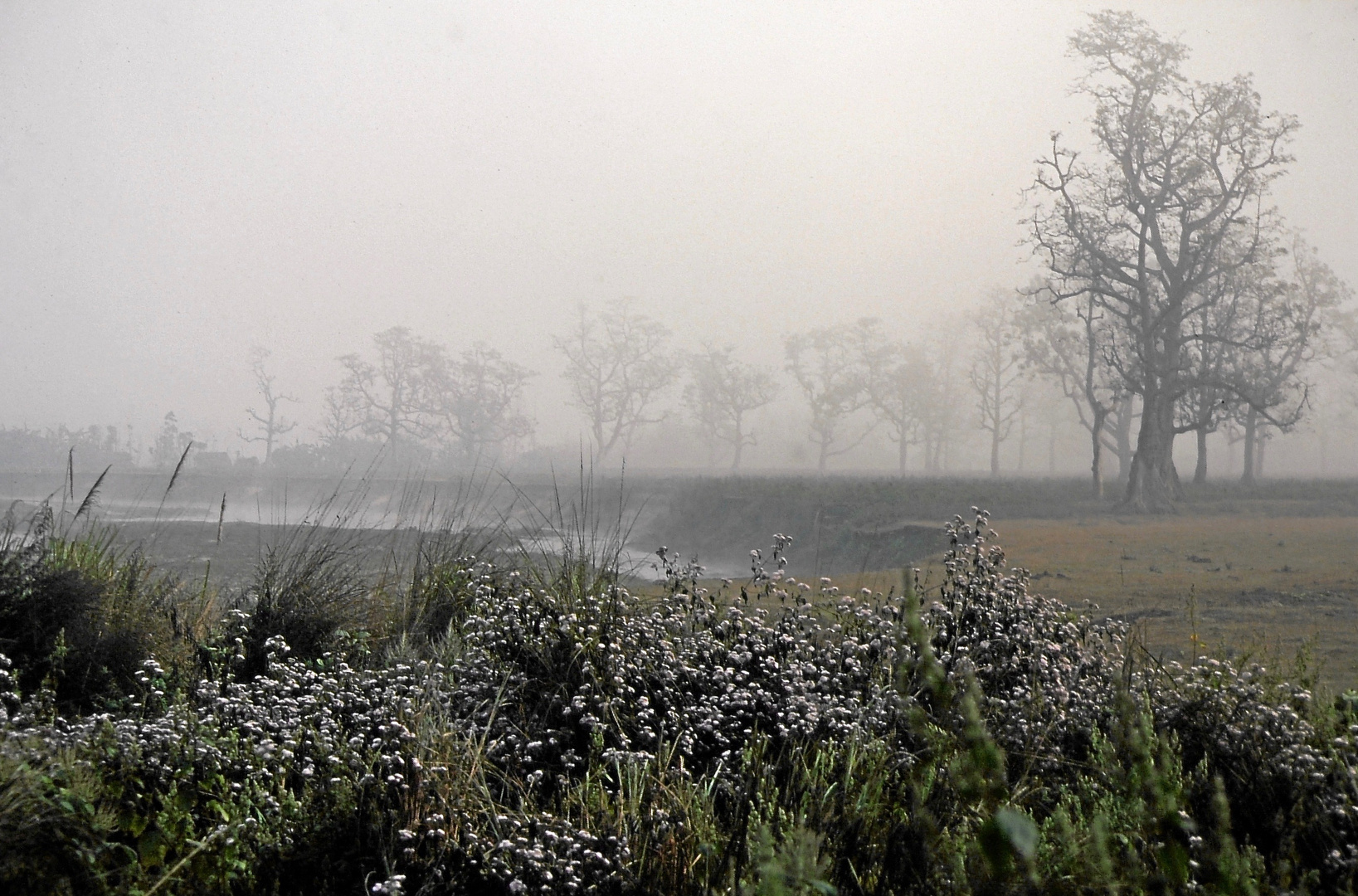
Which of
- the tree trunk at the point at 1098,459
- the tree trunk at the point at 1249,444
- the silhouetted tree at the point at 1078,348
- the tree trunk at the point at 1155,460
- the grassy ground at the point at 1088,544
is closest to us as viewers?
the grassy ground at the point at 1088,544

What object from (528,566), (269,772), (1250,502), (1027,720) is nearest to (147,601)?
(528,566)

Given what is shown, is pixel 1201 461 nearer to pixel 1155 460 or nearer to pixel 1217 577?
pixel 1155 460

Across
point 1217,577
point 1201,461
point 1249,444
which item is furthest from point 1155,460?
point 1217,577

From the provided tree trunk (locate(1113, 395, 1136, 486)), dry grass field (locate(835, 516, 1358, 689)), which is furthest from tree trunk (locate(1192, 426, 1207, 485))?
dry grass field (locate(835, 516, 1358, 689))

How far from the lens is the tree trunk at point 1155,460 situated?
13.7 metres

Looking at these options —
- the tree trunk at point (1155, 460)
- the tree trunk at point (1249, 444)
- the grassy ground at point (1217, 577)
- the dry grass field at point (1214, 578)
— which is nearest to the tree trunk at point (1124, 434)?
the tree trunk at point (1249, 444)

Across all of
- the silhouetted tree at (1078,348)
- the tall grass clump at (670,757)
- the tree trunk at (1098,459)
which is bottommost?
the tall grass clump at (670,757)

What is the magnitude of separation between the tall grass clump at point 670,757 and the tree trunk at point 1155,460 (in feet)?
35.3

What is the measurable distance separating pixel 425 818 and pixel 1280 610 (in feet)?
19.1

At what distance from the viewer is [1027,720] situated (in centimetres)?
320

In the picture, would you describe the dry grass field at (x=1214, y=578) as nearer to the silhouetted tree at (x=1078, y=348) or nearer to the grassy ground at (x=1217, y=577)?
the grassy ground at (x=1217, y=577)

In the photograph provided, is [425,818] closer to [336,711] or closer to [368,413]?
[336,711]

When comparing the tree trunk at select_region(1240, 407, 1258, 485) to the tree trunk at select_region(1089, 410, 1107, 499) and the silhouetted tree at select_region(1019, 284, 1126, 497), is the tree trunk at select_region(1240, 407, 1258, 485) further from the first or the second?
the tree trunk at select_region(1089, 410, 1107, 499)

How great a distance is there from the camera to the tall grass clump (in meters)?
2.14
